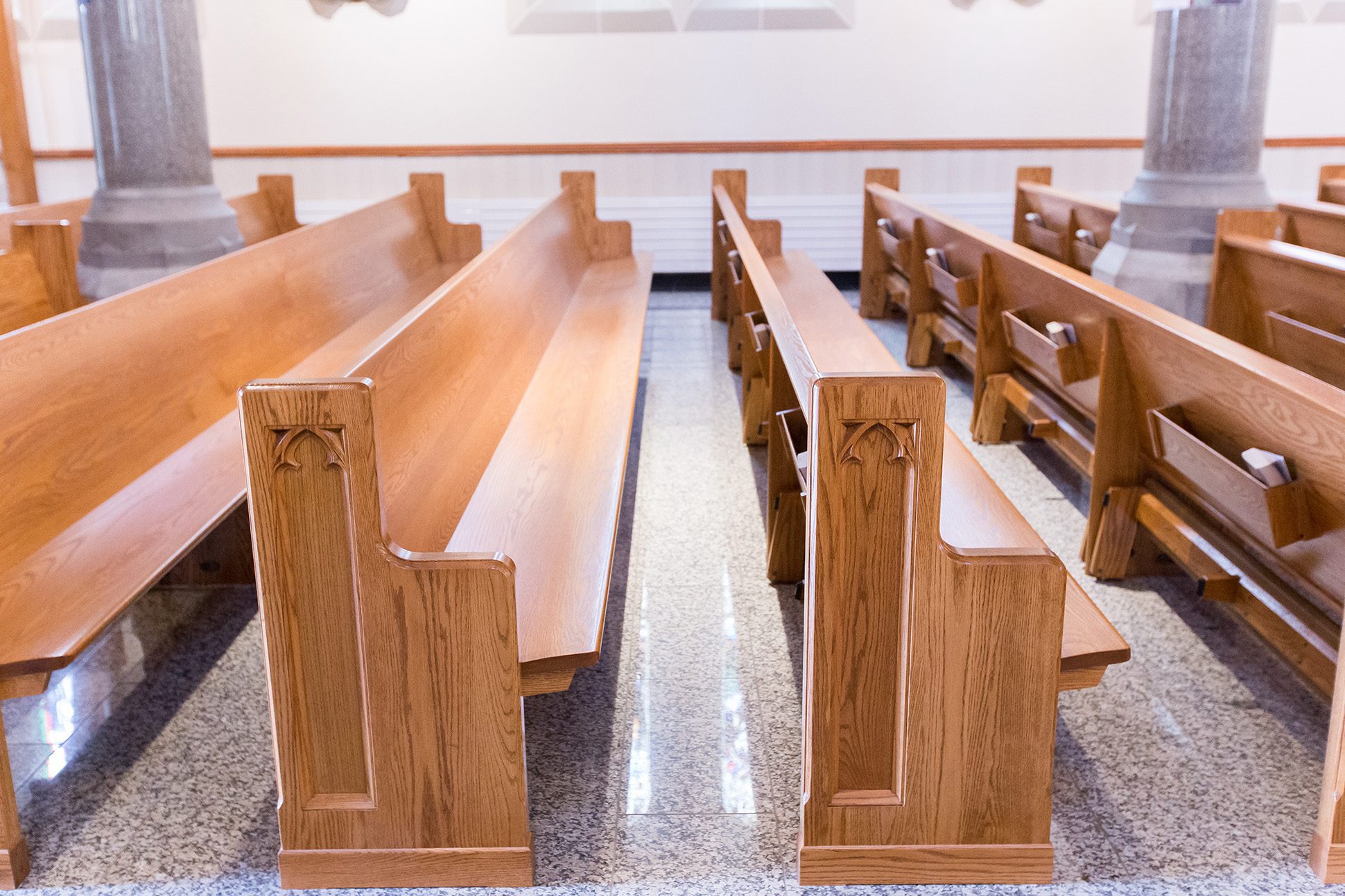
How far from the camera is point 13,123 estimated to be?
7121mm

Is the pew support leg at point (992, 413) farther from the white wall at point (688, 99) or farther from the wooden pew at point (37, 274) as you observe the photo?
the white wall at point (688, 99)

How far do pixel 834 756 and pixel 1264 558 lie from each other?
108cm

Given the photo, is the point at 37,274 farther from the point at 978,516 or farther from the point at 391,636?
the point at 978,516

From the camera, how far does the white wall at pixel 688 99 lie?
7.05 m

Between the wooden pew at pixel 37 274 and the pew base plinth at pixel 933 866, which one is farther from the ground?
the wooden pew at pixel 37 274

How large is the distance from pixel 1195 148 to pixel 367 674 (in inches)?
142

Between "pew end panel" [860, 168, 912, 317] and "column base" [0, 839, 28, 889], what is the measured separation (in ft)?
15.3

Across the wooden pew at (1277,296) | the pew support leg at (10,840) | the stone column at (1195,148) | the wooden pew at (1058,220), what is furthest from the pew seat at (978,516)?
the wooden pew at (1058,220)

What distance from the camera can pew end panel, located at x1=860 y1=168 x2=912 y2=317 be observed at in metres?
6.02

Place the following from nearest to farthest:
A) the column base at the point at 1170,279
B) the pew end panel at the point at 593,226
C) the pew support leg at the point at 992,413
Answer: the pew support leg at the point at 992,413 < the column base at the point at 1170,279 < the pew end panel at the point at 593,226

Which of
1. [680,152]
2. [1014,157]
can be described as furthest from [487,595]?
[1014,157]

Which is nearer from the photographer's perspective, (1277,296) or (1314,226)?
(1277,296)

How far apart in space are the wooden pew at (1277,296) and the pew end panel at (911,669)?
1.60 metres

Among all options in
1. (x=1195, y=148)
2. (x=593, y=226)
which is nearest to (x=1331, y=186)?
(x=1195, y=148)
